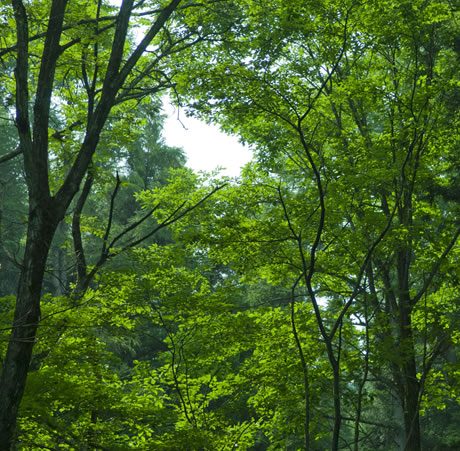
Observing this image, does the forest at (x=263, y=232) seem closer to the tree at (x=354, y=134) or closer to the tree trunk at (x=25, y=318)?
the tree at (x=354, y=134)

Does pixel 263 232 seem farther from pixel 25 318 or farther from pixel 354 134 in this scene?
pixel 25 318

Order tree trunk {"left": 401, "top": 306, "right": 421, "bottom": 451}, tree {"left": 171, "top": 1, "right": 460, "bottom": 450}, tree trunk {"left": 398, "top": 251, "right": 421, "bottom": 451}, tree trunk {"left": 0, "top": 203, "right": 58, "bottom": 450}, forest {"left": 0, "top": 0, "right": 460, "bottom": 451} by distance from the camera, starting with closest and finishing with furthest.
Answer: tree trunk {"left": 0, "top": 203, "right": 58, "bottom": 450} → forest {"left": 0, "top": 0, "right": 460, "bottom": 451} → tree {"left": 171, "top": 1, "right": 460, "bottom": 450} → tree trunk {"left": 398, "top": 251, "right": 421, "bottom": 451} → tree trunk {"left": 401, "top": 306, "right": 421, "bottom": 451}

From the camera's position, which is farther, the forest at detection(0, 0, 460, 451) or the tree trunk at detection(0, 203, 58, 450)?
the forest at detection(0, 0, 460, 451)

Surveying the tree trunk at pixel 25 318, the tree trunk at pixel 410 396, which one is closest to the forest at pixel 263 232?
the tree trunk at pixel 410 396

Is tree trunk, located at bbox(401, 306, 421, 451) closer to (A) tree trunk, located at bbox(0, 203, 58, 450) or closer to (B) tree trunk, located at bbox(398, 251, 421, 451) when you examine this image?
(B) tree trunk, located at bbox(398, 251, 421, 451)

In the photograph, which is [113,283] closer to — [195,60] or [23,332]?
[195,60]

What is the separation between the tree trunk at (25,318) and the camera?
4348 millimetres

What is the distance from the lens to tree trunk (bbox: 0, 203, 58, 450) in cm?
435

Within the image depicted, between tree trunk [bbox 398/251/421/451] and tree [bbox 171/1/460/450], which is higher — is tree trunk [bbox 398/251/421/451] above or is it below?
below

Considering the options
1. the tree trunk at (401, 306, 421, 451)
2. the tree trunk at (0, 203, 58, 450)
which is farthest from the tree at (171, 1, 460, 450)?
the tree trunk at (0, 203, 58, 450)

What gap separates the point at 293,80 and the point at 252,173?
2.02m

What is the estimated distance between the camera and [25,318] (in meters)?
4.38

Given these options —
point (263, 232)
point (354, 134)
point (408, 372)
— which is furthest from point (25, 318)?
point (354, 134)

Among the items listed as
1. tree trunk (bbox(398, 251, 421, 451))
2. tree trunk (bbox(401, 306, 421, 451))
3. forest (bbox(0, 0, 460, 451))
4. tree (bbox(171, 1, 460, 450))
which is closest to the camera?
forest (bbox(0, 0, 460, 451))
